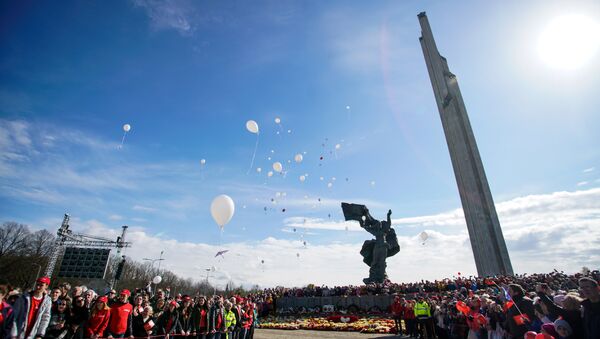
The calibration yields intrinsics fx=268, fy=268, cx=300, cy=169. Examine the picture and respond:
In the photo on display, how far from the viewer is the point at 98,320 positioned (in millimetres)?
6383

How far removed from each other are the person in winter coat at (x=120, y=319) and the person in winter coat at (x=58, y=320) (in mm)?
891

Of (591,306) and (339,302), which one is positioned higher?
(591,306)

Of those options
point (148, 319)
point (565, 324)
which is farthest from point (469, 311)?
point (148, 319)

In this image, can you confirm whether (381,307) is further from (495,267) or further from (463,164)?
(463,164)

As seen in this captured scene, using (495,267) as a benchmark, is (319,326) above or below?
below

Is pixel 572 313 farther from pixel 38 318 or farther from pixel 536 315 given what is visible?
pixel 38 318

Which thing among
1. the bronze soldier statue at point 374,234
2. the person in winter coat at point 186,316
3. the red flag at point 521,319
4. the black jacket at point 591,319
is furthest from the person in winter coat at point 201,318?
the bronze soldier statue at point 374,234

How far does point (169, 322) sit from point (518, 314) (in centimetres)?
909

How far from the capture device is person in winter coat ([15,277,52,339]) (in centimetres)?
537

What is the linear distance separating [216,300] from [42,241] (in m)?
75.1

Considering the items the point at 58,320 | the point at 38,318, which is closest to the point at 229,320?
the point at 58,320

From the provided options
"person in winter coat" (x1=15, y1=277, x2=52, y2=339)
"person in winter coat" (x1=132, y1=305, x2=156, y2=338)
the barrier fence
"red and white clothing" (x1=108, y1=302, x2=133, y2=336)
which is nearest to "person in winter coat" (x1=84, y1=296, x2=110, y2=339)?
"red and white clothing" (x1=108, y1=302, x2=133, y2=336)

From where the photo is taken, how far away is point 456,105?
28.2 m

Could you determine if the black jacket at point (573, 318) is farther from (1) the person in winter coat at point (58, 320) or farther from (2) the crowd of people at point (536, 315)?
(1) the person in winter coat at point (58, 320)
